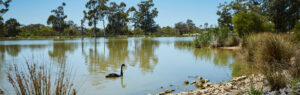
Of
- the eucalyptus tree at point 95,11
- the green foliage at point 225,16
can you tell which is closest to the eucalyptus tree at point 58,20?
the eucalyptus tree at point 95,11

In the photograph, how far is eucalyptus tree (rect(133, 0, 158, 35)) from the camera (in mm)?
59344

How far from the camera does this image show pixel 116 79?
20.7 ft

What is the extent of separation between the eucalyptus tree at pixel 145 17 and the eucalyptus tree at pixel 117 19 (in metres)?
3.60

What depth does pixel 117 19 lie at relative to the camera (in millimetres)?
56812

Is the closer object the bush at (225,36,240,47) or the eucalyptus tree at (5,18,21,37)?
the bush at (225,36,240,47)

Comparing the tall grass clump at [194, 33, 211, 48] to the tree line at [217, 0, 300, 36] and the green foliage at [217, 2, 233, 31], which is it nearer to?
the tree line at [217, 0, 300, 36]

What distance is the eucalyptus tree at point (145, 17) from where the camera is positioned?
195 ft

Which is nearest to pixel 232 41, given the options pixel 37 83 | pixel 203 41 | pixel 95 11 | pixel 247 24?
pixel 203 41

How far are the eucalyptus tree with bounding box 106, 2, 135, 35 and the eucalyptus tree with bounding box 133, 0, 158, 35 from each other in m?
3.60

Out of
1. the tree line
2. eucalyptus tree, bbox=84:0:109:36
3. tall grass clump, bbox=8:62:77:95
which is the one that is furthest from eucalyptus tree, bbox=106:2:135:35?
tall grass clump, bbox=8:62:77:95

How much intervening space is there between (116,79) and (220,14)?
3216cm

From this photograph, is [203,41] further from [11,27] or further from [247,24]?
→ [11,27]

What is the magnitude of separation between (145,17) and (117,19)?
7657 millimetres

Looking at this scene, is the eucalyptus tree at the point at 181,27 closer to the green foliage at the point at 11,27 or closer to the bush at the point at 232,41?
the green foliage at the point at 11,27
